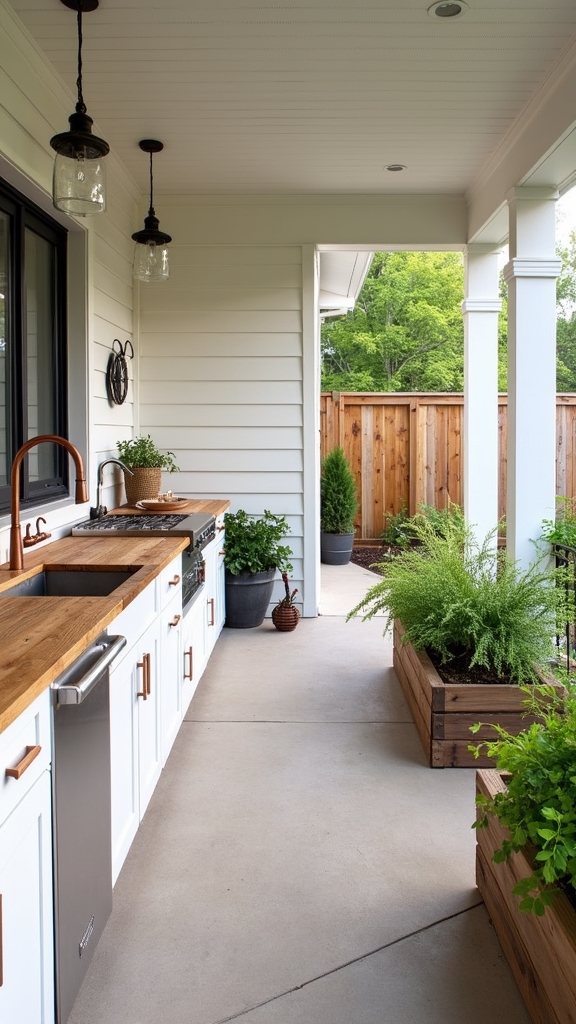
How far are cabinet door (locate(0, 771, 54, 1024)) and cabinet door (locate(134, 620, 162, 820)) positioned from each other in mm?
916

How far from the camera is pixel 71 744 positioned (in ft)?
5.60

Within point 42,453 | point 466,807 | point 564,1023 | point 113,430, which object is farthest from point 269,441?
point 564,1023

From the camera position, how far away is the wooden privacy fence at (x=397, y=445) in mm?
8633

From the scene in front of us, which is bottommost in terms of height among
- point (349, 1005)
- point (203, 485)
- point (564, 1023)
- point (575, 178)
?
point (349, 1005)

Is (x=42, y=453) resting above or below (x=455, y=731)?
above

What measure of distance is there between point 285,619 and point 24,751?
13.0ft

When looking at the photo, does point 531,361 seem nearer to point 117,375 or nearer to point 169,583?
point 117,375

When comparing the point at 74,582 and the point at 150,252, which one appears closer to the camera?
the point at 74,582

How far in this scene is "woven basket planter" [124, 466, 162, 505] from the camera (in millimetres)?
4777

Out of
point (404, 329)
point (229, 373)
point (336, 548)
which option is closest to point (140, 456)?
point (229, 373)

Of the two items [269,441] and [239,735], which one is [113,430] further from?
[239,735]

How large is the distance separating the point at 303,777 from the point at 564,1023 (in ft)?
5.46

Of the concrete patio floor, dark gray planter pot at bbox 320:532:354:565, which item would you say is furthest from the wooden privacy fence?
the concrete patio floor

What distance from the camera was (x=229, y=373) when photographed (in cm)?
563
